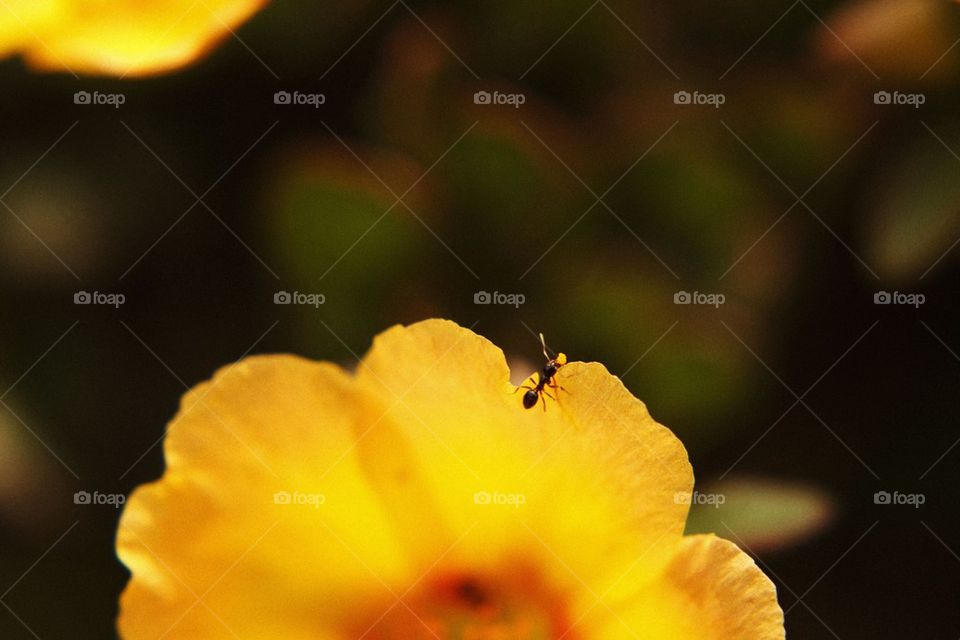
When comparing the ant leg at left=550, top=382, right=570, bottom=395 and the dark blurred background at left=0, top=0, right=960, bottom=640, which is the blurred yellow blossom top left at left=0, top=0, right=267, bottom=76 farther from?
the ant leg at left=550, top=382, right=570, bottom=395

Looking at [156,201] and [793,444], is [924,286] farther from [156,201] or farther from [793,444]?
[156,201]

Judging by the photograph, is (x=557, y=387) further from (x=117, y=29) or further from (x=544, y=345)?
(x=117, y=29)

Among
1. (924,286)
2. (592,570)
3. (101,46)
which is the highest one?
(101,46)

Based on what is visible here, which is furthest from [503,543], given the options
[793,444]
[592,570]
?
[793,444]

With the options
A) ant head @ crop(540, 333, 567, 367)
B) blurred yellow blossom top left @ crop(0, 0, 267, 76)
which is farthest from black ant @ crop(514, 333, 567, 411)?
blurred yellow blossom top left @ crop(0, 0, 267, 76)

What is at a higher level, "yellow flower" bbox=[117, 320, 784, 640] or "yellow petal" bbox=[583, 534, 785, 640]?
"yellow flower" bbox=[117, 320, 784, 640]

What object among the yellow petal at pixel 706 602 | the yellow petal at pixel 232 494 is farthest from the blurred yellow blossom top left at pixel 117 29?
the yellow petal at pixel 706 602

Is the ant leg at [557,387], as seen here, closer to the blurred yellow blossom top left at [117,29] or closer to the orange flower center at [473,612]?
the orange flower center at [473,612]
